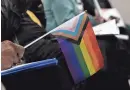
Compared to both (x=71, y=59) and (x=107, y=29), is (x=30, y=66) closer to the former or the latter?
(x=71, y=59)

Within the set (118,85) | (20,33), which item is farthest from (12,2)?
(118,85)

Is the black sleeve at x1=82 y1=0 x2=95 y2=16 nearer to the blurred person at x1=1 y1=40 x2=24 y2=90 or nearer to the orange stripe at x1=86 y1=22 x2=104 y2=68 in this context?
the orange stripe at x1=86 y1=22 x2=104 y2=68

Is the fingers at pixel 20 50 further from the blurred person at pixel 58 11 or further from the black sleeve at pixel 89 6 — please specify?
the black sleeve at pixel 89 6

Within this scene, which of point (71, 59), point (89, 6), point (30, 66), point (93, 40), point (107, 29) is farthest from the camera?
point (89, 6)

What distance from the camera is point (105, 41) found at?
1812 mm

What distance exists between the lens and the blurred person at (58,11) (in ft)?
6.15

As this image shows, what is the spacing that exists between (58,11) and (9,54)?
0.68 metres

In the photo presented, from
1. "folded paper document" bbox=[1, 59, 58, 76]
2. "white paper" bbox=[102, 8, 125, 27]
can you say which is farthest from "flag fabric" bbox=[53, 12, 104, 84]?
"white paper" bbox=[102, 8, 125, 27]

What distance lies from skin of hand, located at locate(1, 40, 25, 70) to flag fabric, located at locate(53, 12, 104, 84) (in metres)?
0.23

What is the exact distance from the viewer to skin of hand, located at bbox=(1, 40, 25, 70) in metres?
1.30

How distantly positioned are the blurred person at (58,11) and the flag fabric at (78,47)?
378mm

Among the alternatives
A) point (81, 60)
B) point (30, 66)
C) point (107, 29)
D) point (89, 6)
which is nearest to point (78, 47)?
point (81, 60)

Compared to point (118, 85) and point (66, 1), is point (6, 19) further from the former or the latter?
point (118, 85)

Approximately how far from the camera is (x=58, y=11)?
1.90 metres
